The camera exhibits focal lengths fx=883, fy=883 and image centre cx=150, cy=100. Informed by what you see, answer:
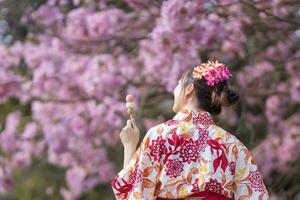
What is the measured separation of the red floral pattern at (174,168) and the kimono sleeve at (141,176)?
3 centimetres

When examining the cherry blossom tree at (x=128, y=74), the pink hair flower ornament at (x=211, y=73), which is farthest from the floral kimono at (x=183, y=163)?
the cherry blossom tree at (x=128, y=74)

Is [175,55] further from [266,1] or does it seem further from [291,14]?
[291,14]

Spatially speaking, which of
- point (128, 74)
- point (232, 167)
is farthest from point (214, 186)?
point (128, 74)

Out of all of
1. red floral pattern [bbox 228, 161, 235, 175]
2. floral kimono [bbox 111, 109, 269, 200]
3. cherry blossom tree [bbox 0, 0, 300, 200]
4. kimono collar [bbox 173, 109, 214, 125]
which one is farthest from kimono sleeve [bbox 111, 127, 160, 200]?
cherry blossom tree [bbox 0, 0, 300, 200]

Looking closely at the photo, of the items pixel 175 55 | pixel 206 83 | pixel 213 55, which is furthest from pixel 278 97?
pixel 206 83

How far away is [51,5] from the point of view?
20.0 feet

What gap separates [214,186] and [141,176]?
0.76 feet

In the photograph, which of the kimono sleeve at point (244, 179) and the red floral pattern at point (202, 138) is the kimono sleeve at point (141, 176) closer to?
the red floral pattern at point (202, 138)

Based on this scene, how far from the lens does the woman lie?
276cm

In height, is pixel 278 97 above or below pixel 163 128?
below

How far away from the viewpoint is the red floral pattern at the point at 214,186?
2.77 metres

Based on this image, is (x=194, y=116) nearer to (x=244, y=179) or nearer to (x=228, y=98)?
(x=228, y=98)

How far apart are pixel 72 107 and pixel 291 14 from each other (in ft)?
5.27

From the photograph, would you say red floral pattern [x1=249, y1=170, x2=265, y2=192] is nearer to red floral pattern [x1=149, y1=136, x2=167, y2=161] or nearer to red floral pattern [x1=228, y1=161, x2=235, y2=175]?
red floral pattern [x1=228, y1=161, x2=235, y2=175]
